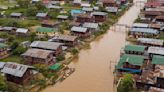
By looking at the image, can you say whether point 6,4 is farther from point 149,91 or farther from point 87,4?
point 149,91

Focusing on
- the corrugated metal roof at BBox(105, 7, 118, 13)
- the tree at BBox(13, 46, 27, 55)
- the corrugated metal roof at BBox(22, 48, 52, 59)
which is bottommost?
the tree at BBox(13, 46, 27, 55)

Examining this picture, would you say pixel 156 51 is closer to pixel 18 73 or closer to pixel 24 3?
pixel 18 73

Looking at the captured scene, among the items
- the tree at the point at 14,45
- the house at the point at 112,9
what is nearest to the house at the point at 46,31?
the tree at the point at 14,45

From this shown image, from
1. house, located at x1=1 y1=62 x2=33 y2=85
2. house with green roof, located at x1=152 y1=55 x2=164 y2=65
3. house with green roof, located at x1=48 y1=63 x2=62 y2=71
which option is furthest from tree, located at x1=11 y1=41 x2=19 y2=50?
house with green roof, located at x1=152 y1=55 x2=164 y2=65

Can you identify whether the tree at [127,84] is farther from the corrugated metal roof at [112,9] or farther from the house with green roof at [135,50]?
the corrugated metal roof at [112,9]

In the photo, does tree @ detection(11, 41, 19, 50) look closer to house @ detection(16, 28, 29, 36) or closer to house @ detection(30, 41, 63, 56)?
house @ detection(30, 41, 63, 56)

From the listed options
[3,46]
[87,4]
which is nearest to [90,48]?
[3,46]
